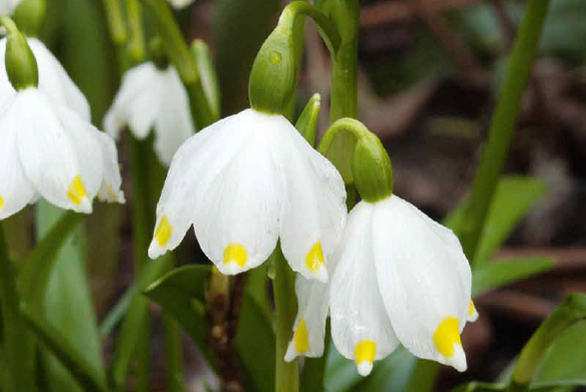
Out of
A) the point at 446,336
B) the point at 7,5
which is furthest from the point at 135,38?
the point at 446,336

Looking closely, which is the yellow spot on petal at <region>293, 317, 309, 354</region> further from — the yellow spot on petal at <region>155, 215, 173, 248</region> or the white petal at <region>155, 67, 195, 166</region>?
the white petal at <region>155, 67, 195, 166</region>

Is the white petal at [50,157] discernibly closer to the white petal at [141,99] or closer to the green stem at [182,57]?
the green stem at [182,57]

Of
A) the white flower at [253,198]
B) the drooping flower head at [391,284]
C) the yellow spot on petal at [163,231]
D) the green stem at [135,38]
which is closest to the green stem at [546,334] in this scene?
the drooping flower head at [391,284]

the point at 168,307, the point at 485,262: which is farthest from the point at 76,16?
the point at 168,307

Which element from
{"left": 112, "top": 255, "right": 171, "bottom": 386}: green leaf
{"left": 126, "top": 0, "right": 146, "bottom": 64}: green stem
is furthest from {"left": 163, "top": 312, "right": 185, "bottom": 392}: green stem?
{"left": 126, "top": 0, "right": 146, "bottom": 64}: green stem

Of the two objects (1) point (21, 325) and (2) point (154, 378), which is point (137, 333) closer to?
(1) point (21, 325)

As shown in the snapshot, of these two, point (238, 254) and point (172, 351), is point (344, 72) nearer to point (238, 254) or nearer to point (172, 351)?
point (238, 254)

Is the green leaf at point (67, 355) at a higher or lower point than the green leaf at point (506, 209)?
higher
